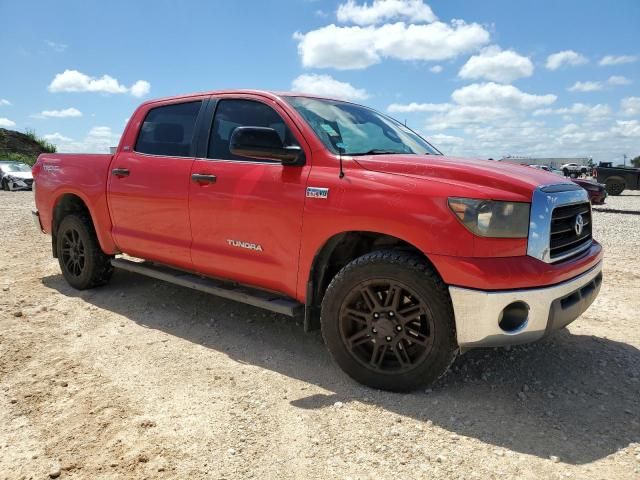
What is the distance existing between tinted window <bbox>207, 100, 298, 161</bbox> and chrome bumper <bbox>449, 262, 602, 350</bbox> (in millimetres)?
1819

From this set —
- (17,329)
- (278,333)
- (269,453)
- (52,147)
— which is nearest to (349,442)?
(269,453)

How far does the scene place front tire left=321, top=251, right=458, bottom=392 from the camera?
2902 millimetres

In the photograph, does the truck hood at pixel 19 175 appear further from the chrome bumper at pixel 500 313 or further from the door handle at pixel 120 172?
the chrome bumper at pixel 500 313

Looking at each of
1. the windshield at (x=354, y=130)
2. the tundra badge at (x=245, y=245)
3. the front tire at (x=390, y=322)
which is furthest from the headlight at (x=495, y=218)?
the tundra badge at (x=245, y=245)

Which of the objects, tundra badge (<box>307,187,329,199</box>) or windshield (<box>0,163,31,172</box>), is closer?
tundra badge (<box>307,187,329,199</box>)

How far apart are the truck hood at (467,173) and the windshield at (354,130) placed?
34 cm

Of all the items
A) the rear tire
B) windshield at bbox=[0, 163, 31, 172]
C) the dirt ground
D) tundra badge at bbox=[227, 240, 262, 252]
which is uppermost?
windshield at bbox=[0, 163, 31, 172]

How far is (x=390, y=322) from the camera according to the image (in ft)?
10.1

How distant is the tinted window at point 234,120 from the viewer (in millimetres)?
3783

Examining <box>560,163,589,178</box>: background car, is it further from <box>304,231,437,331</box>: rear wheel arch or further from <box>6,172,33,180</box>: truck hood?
<box>304,231,437,331</box>: rear wheel arch

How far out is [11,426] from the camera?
2.85m

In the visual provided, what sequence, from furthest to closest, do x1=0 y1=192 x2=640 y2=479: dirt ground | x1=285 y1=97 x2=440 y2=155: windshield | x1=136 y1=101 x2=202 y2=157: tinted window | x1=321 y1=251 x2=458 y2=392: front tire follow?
x1=136 y1=101 x2=202 y2=157: tinted window
x1=285 y1=97 x2=440 y2=155: windshield
x1=321 y1=251 x2=458 y2=392: front tire
x1=0 y1=192 x2=640 y2=479: dirt ground

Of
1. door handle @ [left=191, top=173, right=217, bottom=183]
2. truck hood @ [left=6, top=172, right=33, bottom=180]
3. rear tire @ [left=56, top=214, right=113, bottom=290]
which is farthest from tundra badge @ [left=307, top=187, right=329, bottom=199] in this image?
truck hood @ [left=6, top=172, right=33, bottom=180]

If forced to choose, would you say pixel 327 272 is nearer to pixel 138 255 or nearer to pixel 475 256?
pixel 475 256
